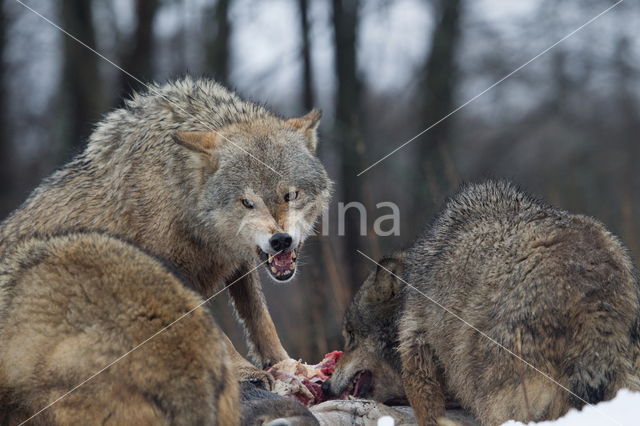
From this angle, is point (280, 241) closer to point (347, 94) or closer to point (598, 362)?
point (598, 362)

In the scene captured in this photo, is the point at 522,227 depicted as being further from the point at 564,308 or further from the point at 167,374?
the point at 167,374

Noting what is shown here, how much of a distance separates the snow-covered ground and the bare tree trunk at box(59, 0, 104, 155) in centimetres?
1080

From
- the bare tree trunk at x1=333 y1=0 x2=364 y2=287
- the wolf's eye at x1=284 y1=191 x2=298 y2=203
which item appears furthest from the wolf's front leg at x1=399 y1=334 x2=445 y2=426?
the bare tree trunk at x1=333 y1=0 x2=364 y2=287

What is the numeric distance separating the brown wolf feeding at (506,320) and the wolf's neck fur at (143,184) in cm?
165

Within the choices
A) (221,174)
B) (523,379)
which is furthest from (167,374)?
(221,174)

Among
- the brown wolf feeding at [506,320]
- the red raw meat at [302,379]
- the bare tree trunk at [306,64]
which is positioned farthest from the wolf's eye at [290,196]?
the bare tree trunk at [306,64]

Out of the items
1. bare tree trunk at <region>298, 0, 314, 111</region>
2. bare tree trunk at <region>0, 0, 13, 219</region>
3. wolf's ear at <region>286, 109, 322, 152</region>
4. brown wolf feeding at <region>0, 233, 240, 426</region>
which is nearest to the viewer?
brown wolf feeding at <region>0, 233, 240, 426</region>

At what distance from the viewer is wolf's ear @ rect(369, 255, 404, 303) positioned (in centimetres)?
610

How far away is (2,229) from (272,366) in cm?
247

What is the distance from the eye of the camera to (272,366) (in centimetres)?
689

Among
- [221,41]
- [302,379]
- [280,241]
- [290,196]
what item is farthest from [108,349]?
[221,41]

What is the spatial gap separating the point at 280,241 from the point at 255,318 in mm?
1319

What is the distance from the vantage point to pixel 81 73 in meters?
14.2

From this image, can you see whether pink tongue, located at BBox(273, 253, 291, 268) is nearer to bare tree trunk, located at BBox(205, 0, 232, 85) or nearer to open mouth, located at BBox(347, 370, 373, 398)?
open mouth, located at BBox(347, 370, 373, 398)
